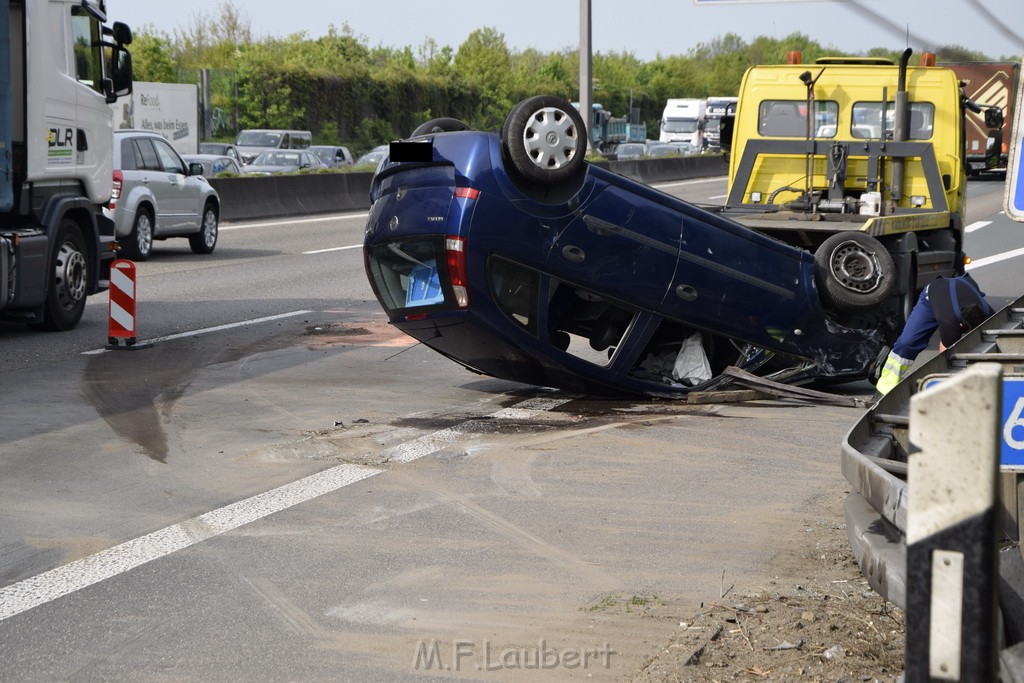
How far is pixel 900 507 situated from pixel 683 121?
68.0 m

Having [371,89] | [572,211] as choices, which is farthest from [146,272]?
[371,89]

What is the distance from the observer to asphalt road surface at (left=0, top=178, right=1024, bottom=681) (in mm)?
4906

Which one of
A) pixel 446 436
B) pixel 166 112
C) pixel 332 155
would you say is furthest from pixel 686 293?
pixel 332 155

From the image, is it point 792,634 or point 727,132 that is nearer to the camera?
point 792,634

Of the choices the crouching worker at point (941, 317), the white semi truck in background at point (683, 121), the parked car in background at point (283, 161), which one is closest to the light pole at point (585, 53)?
the parked car in background at point (283, 161)

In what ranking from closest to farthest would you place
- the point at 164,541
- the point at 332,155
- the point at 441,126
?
the point at 164,541 < the point at 441,126 < the point at 332,155

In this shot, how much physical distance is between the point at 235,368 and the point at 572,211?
363 centimetres

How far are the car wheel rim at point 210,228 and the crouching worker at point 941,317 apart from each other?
14.7 meters

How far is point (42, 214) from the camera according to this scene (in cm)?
1266

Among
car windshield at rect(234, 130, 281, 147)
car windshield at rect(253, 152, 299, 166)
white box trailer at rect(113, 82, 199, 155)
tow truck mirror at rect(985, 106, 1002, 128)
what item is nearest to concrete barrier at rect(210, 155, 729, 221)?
car windshield at rect(253, 152, 299, 166)

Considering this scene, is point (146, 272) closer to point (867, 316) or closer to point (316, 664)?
point (867, 316)

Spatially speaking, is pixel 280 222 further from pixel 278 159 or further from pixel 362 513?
pixel 362 513

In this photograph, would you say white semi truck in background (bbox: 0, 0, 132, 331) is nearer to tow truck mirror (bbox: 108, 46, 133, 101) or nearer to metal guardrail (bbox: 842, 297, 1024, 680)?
tow truck mirror (bbox: 108, 46, 133, 101)

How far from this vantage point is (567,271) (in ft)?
29.5
